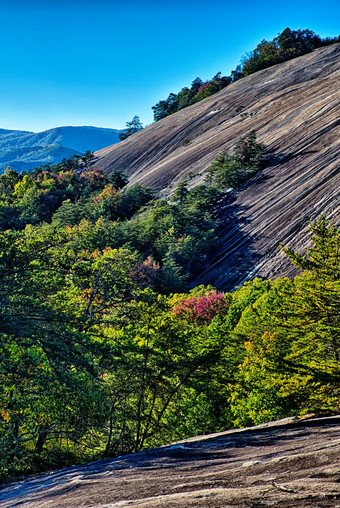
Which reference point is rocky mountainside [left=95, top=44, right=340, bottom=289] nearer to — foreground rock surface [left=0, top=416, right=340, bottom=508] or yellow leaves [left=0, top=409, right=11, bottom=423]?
yellow leaves [left=0, top=409, right=11, bottom=423]

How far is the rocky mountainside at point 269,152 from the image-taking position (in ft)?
140

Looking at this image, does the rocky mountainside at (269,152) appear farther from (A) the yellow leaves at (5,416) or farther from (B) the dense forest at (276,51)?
(A) the yellow leaves at (5,416)

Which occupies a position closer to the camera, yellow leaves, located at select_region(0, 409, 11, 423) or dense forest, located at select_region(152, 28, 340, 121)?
yellow leaves, located at select_region(0, 409, 11, 423)

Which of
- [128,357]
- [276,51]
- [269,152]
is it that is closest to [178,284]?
[128,357]

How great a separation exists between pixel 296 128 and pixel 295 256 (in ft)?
168

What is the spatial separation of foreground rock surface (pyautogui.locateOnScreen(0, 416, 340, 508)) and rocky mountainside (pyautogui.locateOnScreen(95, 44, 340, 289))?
1333 inches

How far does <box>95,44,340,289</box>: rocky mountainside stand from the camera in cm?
4253

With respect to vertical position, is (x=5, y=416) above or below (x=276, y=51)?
below

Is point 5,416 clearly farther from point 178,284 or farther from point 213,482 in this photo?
point 178,284

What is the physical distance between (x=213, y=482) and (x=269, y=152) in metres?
57.1

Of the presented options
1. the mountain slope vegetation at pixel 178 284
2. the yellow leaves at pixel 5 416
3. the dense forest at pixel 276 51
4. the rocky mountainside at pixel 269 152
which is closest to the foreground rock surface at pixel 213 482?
the mountain slope vegetation at pixel 178 284

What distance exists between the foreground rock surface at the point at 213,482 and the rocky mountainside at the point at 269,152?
33863mm

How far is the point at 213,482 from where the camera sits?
4.82 m

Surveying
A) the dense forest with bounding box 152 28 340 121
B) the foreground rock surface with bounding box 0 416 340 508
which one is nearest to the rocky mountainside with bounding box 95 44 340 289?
the dense forest with bounding box 152 28 340 121
